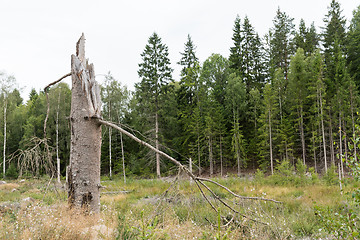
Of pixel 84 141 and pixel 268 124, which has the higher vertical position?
pixel 268 124

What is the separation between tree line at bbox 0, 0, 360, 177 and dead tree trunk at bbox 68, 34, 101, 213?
1867 centimetres

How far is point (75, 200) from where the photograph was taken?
11.2 feet

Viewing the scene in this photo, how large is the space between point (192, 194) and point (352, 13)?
45.6 m

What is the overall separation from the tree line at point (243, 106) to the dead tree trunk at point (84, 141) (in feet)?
61.3

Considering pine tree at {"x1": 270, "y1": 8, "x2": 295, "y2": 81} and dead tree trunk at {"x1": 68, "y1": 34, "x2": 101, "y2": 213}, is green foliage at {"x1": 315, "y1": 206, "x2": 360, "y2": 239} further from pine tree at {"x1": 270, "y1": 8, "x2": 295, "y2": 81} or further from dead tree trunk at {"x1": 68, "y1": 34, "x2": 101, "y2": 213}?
pine tree at {"x1": 270, "y1": 8, "x2": 295, "y2": 81}

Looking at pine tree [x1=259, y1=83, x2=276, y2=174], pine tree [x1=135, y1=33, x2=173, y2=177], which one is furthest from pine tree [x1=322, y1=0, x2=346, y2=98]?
pine tree [x1=135, y1=33, x2=173, y2=177]

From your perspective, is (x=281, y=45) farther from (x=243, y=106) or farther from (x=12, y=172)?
(x=12, y=172)

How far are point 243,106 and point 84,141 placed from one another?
85.5 ft

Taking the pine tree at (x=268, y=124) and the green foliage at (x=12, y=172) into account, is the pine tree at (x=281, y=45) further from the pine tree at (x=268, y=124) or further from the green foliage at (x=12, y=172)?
the green foliage at (x=12, y=172)

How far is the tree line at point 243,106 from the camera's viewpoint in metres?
24.3

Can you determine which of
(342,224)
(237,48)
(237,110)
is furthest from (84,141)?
(237,48)

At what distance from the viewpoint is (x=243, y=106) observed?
28000 mm

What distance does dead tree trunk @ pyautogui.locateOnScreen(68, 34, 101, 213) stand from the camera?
11.2ft

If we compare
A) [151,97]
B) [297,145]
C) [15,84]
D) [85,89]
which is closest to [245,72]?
[297,145]
